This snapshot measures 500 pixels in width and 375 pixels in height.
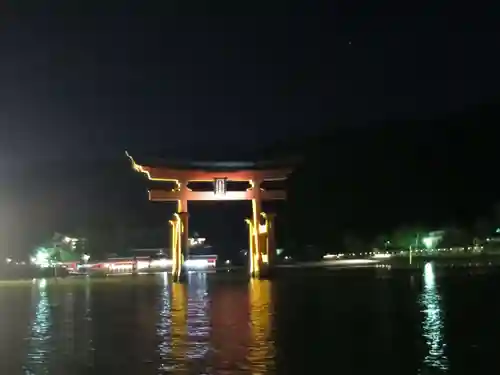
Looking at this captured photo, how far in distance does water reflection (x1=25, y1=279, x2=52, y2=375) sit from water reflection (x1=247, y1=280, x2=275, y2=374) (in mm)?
2463

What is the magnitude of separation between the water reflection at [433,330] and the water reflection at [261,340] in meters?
1.89

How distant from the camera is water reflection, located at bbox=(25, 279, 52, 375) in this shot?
332 inches

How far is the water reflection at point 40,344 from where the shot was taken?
8445 millimetres

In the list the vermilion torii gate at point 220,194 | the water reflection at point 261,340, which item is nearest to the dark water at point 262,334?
the water reflection at point 261,340

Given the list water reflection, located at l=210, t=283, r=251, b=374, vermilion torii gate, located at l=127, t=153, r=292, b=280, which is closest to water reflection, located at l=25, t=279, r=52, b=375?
water reflection, located at l=210, t=283, r=251, b=374

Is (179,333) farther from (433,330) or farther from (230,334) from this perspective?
(433,330)

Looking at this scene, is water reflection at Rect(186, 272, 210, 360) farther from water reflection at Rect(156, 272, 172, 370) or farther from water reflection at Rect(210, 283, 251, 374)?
water reflection at Rect(156, 272, 172, 370)

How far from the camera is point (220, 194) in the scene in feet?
103

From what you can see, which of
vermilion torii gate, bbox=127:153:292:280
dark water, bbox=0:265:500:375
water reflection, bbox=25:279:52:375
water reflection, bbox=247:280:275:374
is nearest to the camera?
water reflection, bbox=247:280:275:374

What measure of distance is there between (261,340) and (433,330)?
9.26 feet

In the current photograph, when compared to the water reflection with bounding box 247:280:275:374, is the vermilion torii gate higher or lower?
higher

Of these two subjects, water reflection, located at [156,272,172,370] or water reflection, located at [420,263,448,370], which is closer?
water reflection, located at [420,263,448,370]

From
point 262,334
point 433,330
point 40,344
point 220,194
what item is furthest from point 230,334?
point 220,194

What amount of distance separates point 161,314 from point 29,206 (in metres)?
33.4
